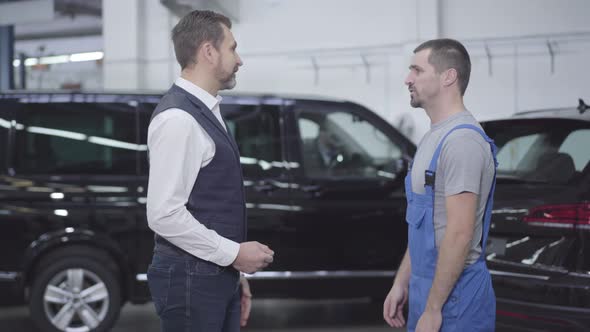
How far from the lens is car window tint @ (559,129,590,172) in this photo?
3.71 meters

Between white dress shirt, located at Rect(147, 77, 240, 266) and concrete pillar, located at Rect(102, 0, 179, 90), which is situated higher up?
concrete pillar, located at Rect(102, 0, 179, 90)

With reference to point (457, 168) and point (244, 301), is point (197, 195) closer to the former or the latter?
point (244, 301)

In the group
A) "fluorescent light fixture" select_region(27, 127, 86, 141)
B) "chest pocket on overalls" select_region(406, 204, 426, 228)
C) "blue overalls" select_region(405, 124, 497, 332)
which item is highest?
"fluorescent light fixture" select_region(27, 127, 86, 141)

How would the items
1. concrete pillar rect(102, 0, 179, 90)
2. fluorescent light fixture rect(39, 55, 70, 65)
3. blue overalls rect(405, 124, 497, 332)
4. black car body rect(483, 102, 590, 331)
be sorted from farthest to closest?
fluorescent light fixture rect(39, 55, 70, 65) → concrete pillar rect(102, 0, 179, 90) → black car body rect(483, 102, 590, 331) → blue overalls rect(405, 124, 497, 332)

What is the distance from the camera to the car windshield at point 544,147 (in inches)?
148

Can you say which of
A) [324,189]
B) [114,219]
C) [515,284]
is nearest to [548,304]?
[515,284]

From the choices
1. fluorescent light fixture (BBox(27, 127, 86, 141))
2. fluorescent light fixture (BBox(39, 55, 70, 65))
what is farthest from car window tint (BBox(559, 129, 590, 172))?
fluorescent light fixture (BBox(39, 55, 70, 65))

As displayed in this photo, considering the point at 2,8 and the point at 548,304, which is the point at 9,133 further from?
the point at 2,8

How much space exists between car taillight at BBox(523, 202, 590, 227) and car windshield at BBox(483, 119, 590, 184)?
0.19 metres

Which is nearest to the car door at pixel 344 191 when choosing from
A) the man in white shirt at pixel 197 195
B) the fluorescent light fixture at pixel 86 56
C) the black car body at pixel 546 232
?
the black car body at pixel 546 232

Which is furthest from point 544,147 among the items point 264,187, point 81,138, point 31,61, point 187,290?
point 31,61

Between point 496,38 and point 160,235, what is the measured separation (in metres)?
8.79

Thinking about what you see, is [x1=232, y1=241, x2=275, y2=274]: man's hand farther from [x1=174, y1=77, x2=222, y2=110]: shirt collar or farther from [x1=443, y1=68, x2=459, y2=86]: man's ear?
[x1=443, y1=68, x2=459, y2=86]: man's ear

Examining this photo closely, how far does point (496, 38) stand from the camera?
33.3ft
